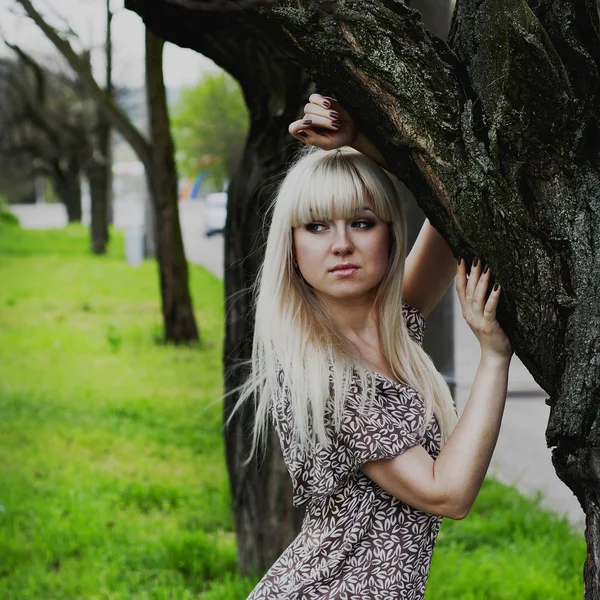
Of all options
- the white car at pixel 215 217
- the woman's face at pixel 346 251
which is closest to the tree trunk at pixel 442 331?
the woman's face at pixel 346 251

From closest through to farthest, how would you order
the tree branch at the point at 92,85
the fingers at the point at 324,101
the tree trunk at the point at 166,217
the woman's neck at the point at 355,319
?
the fingers at the point at 324,101
the woman's neck at the point at 355,319
the tree branch at the point at 92,85
the tree trunk at the point at 166,217

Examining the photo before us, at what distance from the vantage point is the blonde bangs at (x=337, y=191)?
2213 mm

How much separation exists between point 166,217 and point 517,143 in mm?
8361

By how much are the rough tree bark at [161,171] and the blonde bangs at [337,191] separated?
5.37 metres

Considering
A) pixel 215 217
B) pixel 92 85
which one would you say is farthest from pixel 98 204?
pixel 92 85

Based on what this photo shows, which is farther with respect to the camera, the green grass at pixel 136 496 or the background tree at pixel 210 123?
the background tree at pixel 210 123

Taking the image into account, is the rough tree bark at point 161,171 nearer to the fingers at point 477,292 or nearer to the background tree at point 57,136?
the fingers at point 477,292

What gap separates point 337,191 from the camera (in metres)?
2.21

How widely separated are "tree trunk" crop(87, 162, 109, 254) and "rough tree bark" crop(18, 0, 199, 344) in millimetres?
11500

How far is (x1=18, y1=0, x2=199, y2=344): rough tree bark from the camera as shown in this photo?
808cm

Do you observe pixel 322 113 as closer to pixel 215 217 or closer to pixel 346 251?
pixel 346 251

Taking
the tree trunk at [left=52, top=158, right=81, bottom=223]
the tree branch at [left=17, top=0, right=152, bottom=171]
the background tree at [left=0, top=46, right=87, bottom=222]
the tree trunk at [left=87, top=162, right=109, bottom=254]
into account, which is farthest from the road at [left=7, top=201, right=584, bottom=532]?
the tree trunk at [left=52, top=158, right=81, bottom=223]

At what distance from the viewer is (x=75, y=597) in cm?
458

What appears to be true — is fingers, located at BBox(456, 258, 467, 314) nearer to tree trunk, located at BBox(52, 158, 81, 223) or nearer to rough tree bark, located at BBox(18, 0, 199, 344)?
rough tree bark, located at BBox(18, 0, 199, 344)
